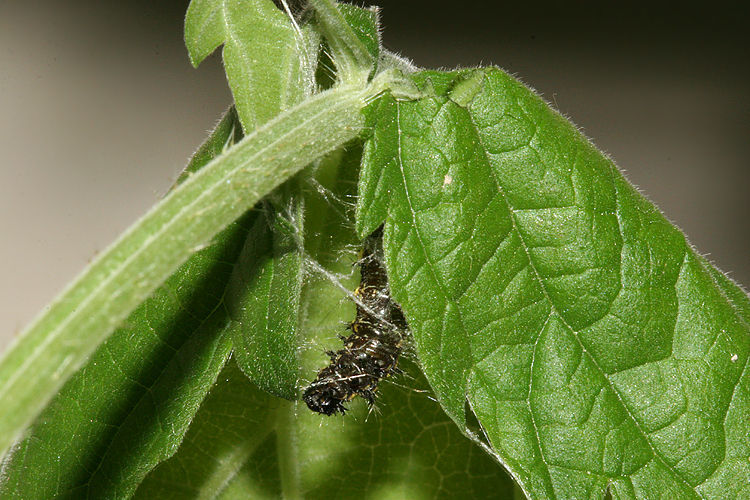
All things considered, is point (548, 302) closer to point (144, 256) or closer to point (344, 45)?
point (344, 45)

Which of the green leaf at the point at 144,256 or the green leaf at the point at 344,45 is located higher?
the green leaf at the point at 344,45

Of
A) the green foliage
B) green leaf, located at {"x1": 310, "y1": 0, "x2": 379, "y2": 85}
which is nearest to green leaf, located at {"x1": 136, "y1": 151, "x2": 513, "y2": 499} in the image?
the green foliage

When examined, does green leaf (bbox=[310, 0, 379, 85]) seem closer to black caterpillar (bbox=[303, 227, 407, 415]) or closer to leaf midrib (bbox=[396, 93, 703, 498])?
leaf midrib (bbox=[396, 93, 703, 498])

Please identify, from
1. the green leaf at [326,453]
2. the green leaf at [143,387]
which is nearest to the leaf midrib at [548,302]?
the green leaf at [143,387]

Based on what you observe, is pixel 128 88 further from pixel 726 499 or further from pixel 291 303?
pixel 726 499

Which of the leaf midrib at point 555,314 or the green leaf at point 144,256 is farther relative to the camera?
the leaf midrib at point 555,314

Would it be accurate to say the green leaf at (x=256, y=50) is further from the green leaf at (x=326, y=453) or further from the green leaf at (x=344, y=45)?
the green leaf at (x=326, y=453)
